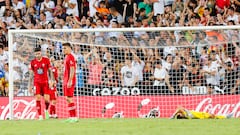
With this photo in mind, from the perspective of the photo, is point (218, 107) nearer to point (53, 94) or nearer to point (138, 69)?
point (138, 69)

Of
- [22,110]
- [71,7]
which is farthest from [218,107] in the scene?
[71,7]

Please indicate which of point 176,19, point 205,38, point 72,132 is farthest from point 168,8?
point 72,132

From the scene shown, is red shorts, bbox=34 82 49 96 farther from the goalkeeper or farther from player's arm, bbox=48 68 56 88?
the goalkeeper

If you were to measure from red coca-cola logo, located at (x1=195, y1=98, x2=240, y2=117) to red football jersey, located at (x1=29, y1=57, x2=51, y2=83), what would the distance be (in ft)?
13.2

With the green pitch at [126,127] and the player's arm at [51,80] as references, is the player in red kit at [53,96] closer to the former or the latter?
the player's arm at [51,80]

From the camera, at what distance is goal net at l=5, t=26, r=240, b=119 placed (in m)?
19.5

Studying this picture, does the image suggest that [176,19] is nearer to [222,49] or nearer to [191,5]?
[191,5]

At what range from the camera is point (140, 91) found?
19.7 metres

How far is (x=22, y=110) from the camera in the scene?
20.2m

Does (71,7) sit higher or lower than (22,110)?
higher

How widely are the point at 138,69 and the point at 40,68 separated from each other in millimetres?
2580

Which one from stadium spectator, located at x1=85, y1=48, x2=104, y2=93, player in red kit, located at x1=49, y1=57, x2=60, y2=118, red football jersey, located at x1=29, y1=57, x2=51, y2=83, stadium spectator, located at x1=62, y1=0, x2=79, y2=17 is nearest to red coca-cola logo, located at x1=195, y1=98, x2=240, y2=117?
stadium spectator, located at x1=85, y1=48, x2=104, y2=93

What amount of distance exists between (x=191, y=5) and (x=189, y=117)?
5.74 m

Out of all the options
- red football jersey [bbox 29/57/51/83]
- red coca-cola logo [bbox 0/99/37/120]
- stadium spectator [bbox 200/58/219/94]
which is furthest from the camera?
red coca-cola logo [bbox 0/99/37/120]
